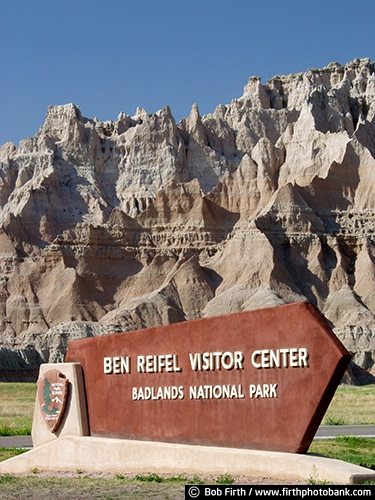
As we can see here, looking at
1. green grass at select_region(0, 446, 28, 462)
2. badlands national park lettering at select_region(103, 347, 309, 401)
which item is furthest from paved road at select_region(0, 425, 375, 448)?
badlands national park lettering at select_region(103, 347, 309, 401)

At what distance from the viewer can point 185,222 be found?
11844 centimetres

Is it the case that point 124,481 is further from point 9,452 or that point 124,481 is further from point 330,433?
point 330,433

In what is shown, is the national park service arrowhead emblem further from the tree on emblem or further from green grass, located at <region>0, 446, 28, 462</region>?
green grass, located at <region>0, 446, 28, 462</region>

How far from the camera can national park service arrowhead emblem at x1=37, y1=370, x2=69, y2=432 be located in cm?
2508

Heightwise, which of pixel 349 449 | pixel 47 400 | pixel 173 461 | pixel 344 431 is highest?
pixel 47 400

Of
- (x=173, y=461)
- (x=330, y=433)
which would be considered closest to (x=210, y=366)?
(x=173, y=461)

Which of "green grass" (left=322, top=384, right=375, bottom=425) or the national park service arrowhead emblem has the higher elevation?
the national park service arrowhead emblem

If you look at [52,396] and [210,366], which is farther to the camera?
[52,396]

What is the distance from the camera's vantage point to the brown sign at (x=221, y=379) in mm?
21234

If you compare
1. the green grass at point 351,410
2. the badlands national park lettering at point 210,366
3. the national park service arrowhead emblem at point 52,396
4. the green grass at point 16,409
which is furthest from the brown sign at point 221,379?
the green grass at point 351,410

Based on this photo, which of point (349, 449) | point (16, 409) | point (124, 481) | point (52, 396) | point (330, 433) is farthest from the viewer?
point (16, 409)

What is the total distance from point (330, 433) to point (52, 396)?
12295 millimetres

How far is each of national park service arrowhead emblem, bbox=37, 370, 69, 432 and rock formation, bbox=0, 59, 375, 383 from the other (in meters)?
59.6

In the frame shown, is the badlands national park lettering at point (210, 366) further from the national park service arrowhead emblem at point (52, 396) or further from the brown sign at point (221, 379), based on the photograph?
the national park service arrowhead emblem at point (52, 396)
